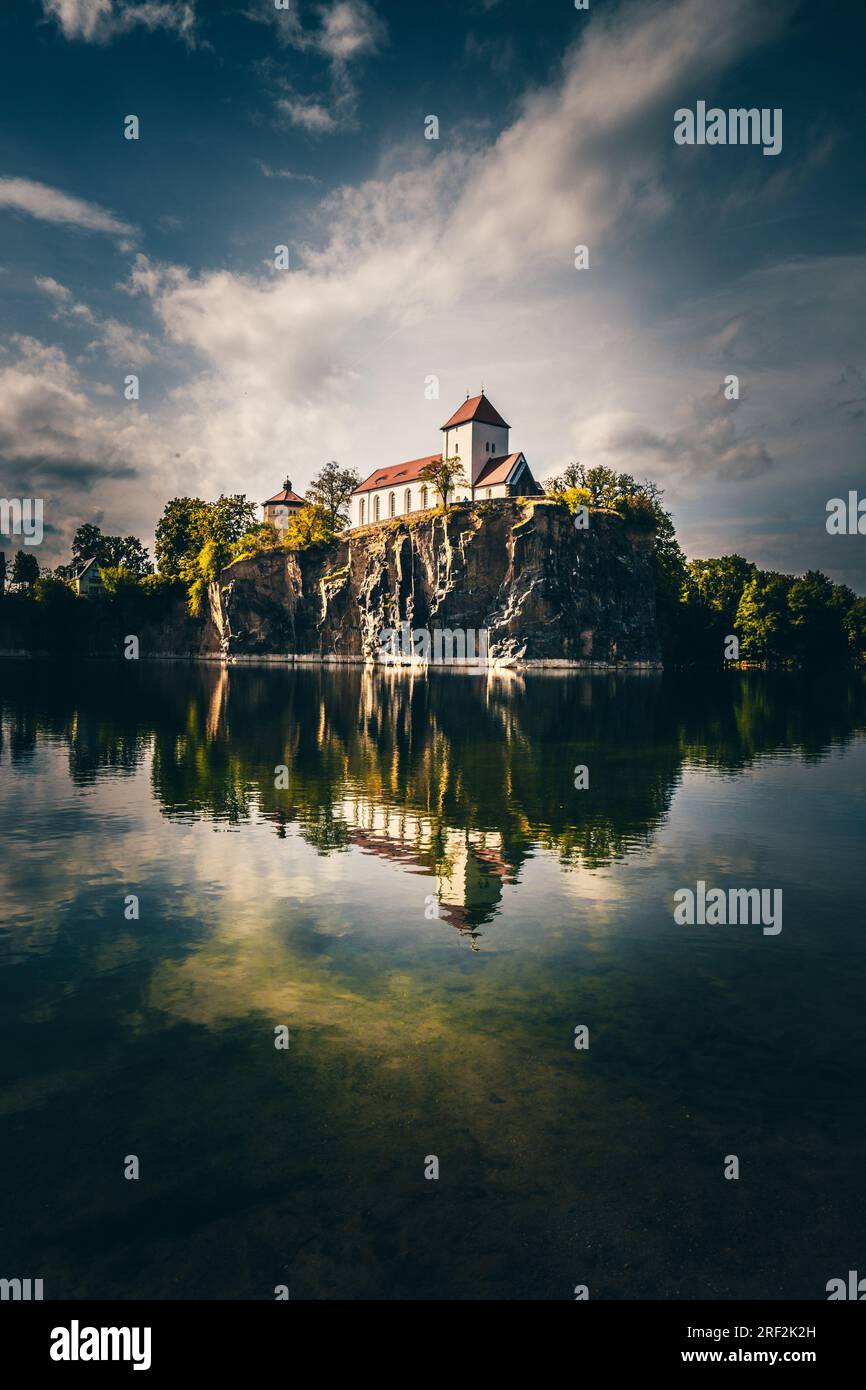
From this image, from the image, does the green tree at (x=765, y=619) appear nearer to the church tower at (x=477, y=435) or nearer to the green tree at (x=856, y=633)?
the green tree at (x=856, y=633)

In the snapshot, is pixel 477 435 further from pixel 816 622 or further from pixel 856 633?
pixel 856 633

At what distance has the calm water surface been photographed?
667cm

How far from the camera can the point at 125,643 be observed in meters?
160

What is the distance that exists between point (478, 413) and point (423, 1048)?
140m

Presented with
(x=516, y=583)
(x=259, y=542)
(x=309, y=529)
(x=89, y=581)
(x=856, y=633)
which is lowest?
(x=856, y=633)

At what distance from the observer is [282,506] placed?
6777 inches

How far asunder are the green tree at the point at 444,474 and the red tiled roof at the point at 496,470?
11.4 feet

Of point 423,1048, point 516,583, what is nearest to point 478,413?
point 516,583

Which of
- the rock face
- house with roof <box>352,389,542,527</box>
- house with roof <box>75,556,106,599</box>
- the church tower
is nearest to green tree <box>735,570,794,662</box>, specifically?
the rock face

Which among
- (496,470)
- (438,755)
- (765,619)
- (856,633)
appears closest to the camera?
(438,755)

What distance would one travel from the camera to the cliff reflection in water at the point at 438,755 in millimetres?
20328

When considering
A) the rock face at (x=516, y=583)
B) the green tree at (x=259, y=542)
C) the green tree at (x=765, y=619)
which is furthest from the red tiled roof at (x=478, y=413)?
the green tree at (x=765, y=619)
